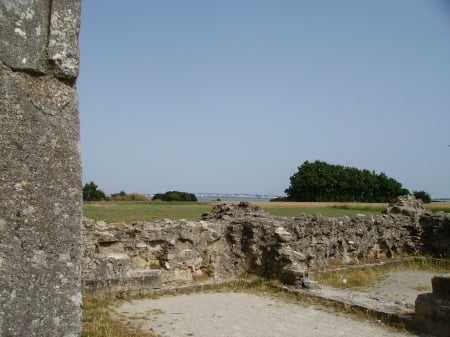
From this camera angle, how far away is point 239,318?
8.12 metres

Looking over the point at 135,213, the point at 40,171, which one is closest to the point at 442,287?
the point at 40,171

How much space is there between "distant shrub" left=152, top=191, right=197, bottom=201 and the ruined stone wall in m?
46.4

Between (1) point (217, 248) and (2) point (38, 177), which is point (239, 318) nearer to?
(1) point (217, 248)

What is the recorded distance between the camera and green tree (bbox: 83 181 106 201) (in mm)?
51822

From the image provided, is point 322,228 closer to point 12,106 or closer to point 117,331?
point 117,331

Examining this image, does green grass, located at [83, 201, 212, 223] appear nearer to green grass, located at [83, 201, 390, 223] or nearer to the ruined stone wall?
green grass, located at [83, 201, 390, 223]

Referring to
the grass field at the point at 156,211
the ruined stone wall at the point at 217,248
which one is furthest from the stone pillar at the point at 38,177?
the grass field at the point at 156,211

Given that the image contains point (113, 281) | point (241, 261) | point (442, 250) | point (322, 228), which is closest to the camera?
point (113, 281)

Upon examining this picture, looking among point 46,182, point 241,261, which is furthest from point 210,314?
point 46,182

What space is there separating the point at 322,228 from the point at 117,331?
30.4 ft

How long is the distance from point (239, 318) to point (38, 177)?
6474mm

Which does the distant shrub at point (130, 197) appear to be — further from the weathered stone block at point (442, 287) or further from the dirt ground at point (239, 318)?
the weathered stone block at point (442, 287)

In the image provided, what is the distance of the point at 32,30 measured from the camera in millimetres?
2330

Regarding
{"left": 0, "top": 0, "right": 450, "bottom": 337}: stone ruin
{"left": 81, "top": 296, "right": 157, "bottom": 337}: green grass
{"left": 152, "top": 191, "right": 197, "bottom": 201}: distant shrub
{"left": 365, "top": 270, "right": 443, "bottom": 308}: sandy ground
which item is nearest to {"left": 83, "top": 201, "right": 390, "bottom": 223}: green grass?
{"left": 365, "top": 270, "right": 443, "bottom": 308}: sandy ground
